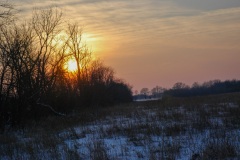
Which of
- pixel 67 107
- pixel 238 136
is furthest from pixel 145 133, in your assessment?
pixel 67 107

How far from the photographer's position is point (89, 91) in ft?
160

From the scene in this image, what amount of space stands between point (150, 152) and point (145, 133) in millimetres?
3339

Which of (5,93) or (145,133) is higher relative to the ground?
(5,93)

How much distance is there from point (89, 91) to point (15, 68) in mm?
27946

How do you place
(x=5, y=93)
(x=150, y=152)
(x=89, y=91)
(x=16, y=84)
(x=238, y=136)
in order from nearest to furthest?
(x=150, y=152), (x=238, y=136), (x=5, y=93), (x=16, y=84), (x=89, y=91)

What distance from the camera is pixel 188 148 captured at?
874cm

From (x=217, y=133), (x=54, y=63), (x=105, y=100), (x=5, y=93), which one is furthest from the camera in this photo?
(x=105, y=100)

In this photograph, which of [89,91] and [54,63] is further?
[89,91]

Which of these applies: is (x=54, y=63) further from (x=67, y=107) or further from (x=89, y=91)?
(x=89, y=91)

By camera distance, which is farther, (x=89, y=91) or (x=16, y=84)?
(x=89, y=91)

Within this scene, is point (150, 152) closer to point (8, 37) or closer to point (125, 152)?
point (125, 152)

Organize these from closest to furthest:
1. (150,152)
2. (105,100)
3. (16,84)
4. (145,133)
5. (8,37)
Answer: (150,152) < (145,133) < (16,84) < (8,37) < (105,100)

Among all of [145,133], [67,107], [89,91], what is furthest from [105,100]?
[145,133]

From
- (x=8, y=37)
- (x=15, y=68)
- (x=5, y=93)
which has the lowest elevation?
(x=5, y=93)
